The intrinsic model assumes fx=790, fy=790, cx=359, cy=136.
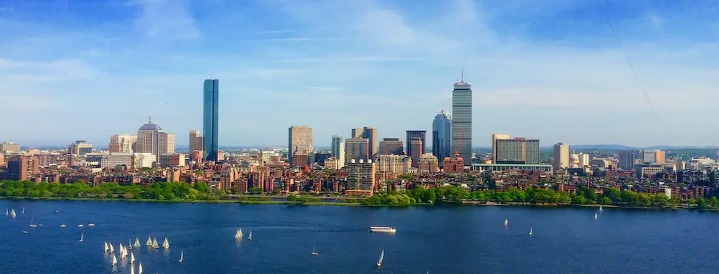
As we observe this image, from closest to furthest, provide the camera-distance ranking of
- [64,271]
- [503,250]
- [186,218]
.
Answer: [64,271] < [503,250] < [186,218]

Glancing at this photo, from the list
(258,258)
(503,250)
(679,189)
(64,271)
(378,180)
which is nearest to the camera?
(64,271)

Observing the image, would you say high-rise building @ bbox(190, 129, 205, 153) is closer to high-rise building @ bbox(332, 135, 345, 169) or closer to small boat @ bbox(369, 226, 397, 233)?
high-rise building @ bbox(332, 135, 345, 169)

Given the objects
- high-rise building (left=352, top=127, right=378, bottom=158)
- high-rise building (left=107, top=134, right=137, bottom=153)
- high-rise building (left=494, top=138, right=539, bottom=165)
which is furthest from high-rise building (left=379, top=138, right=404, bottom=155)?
high-rise building (left=107, top=134, right=137, bottom=153)

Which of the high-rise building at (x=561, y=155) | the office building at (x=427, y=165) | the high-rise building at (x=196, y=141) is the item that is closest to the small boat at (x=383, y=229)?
the office building at (x=427, y=165)

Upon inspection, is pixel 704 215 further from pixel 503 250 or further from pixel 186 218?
pixel 186 218

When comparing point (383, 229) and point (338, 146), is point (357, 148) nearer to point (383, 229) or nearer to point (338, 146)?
point (338, 146)

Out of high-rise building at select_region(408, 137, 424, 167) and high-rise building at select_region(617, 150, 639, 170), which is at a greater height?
high-rise building at select_region(408, 137, 424, 167)

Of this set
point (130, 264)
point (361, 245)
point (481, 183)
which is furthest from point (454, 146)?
point (130, 264)
